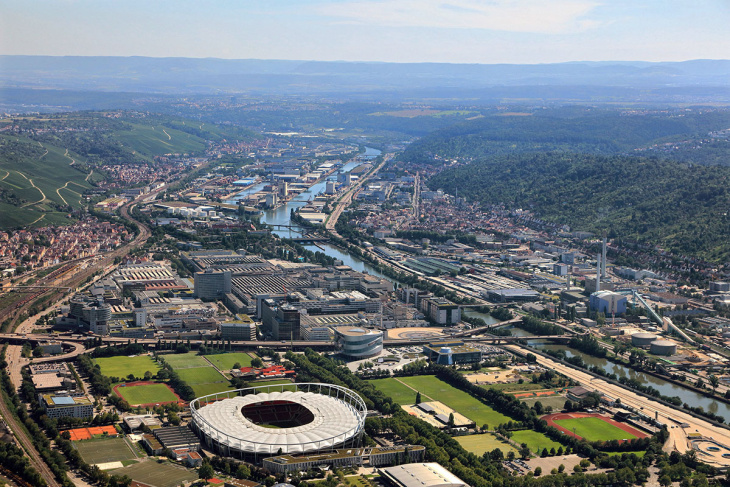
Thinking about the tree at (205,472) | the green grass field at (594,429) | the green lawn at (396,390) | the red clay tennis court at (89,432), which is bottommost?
the green lawn at (396,390)

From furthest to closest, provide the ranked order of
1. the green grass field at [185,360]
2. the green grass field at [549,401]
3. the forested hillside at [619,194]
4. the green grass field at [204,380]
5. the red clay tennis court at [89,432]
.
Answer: the forested hillside at [619,194]
the green grass field at [185,360]
the green grass field at [204,380]
the green grass field at [549,401]
the red clay tennis court at [89,432]

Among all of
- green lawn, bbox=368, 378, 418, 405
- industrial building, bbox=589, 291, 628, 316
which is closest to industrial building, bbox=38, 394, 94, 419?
green lawn, bbox=368, 378, 418, 405

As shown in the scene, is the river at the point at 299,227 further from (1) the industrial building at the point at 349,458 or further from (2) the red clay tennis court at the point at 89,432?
(1) the industrial building at the point at 349,458

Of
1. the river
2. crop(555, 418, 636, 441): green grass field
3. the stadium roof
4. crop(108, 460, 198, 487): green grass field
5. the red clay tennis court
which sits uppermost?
the stadium roof

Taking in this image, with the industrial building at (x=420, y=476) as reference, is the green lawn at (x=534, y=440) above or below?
below

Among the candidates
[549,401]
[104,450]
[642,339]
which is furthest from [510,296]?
[104,450]

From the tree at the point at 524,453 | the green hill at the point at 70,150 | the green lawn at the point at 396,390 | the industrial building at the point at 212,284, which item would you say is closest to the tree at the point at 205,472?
the tree at the point at 524,453

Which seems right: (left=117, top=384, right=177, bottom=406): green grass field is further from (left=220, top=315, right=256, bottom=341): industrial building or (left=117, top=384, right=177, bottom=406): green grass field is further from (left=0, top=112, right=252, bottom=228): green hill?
(left=0, top=112, right=252, bottom=228): green hill

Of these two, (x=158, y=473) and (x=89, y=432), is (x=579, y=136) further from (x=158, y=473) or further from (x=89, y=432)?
(x=158, y=473)
